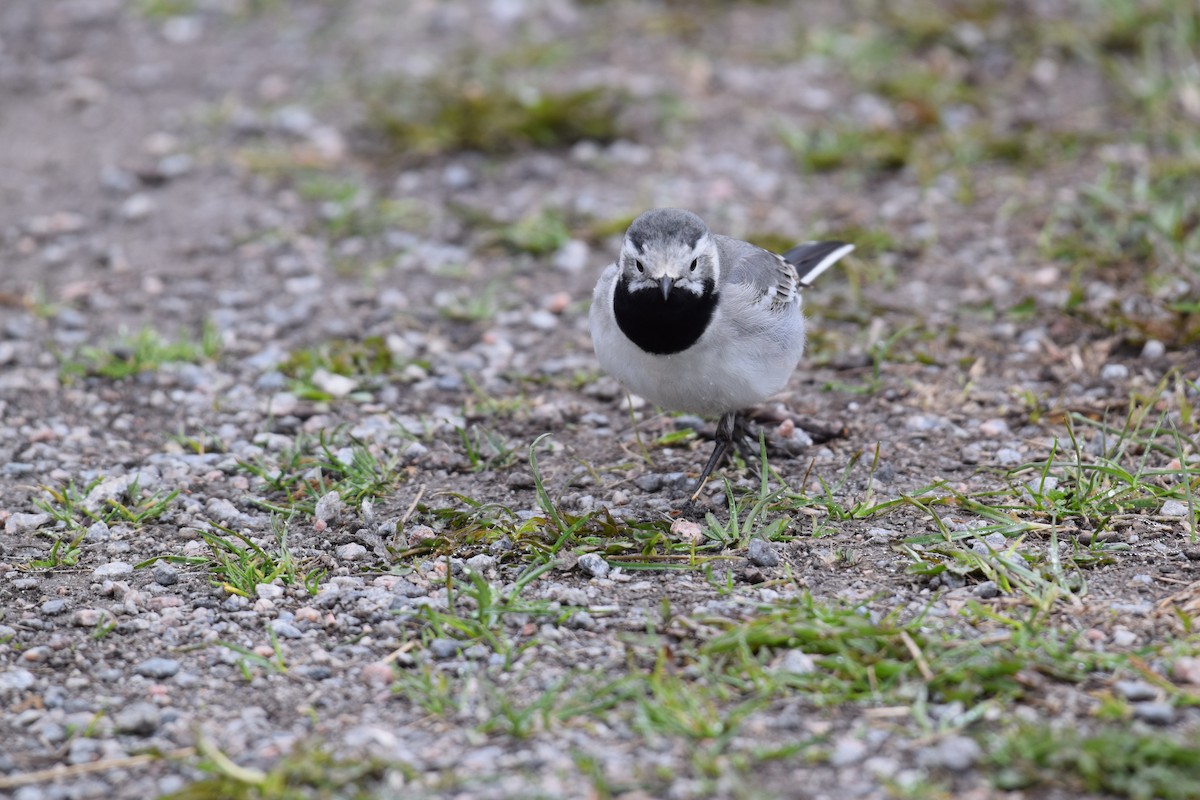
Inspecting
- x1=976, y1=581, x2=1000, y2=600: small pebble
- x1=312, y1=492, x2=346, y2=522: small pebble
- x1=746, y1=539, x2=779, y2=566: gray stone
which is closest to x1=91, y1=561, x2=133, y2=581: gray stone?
x1=312, y1=492, x2=346, y2=522: small pebble

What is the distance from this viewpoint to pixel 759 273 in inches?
212

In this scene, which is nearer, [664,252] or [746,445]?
[664,252]

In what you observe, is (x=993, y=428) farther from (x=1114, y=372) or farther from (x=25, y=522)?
(x=25, y=522)

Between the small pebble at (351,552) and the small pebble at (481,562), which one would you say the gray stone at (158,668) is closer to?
the small pebble at (351,552)

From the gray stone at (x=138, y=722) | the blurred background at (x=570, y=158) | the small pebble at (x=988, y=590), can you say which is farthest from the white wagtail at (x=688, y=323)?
the gray stone at (x=138, y=722)

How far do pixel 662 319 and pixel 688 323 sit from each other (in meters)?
0.11

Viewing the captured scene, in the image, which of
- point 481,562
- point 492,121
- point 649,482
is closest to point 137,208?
point 492,121

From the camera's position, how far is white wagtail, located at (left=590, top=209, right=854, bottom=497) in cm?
489

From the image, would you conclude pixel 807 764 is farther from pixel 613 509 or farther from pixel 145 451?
pixel 145 451

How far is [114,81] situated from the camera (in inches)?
379

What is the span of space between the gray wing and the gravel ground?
663 mm

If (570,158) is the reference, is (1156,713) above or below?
below

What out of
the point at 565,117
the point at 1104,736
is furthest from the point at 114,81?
the point at 1104,736

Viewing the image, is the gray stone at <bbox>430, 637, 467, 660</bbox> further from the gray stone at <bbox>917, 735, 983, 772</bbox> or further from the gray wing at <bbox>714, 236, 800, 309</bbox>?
the gray wing at <bbox>714, 236, 800, 309</bbox>
